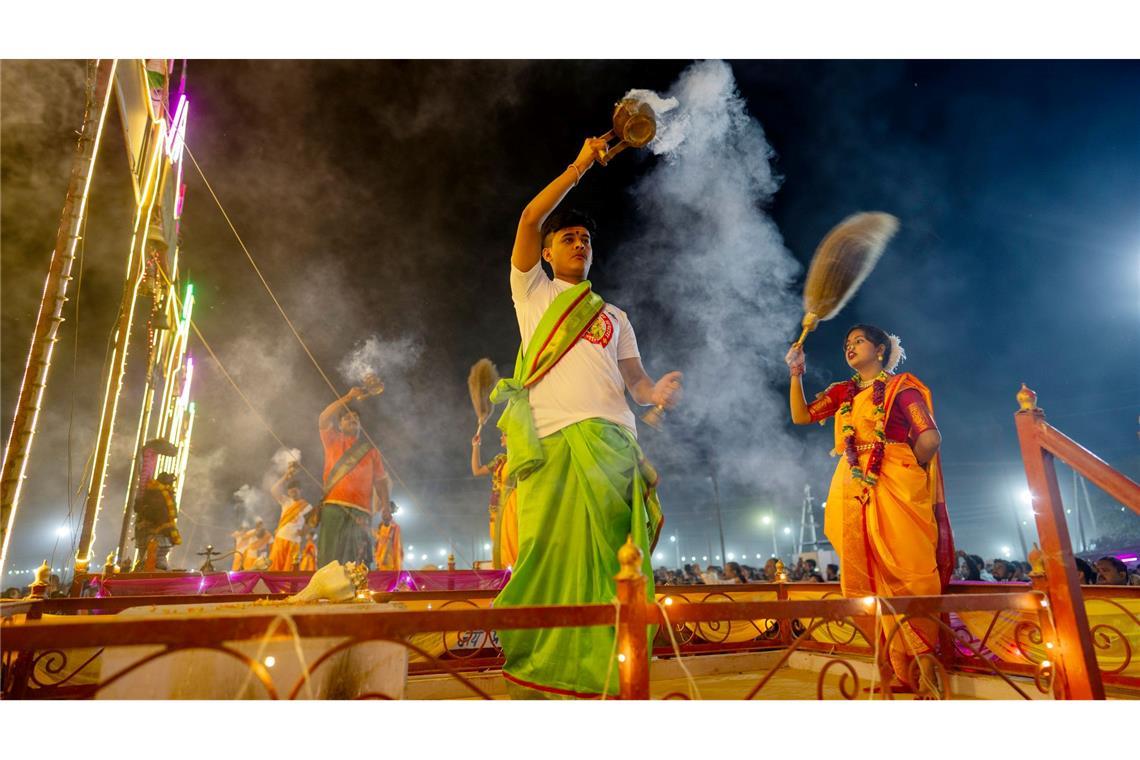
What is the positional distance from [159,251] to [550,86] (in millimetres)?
7055

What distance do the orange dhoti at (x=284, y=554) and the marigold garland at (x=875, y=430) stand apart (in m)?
9.11

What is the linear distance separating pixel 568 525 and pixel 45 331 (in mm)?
4725

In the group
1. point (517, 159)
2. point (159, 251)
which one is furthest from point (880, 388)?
point (159, 251)

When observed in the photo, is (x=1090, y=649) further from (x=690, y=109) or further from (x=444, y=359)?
(x=444, y=359)

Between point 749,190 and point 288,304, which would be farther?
point 288,304

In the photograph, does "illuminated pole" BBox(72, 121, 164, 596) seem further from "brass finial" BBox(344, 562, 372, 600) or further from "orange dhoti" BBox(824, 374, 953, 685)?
"orange dhoti" BBox(824, 374, 953, 685)

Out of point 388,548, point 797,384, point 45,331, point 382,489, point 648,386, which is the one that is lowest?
point 388,548

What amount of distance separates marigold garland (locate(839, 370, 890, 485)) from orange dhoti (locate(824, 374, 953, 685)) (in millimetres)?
25

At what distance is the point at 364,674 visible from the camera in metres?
2.38

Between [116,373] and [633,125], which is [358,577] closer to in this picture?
[633,125]

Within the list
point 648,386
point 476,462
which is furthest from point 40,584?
point 476,462

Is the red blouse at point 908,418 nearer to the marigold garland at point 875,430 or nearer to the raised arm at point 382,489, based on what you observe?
the marigold garland at point 875,430

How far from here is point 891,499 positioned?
388cm

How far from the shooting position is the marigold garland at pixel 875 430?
397cm
